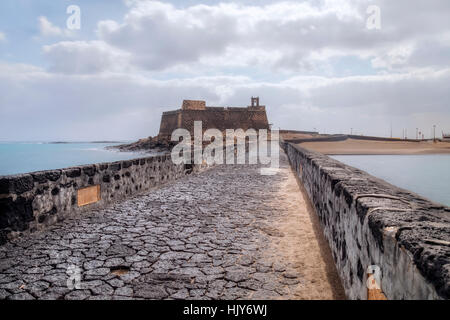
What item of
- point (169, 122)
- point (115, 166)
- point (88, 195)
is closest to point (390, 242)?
point (88, 195)

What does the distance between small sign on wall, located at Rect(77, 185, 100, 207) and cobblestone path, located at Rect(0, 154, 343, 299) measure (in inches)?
8.2

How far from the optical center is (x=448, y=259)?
1.21m

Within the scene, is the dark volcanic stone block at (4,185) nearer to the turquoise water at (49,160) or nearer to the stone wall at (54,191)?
the stone wall at (54,191)

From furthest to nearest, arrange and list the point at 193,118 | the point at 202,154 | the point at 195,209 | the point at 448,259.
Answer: the point at 193,118 → the point at 202,154 → the point at 195,209 → the point at 448,259

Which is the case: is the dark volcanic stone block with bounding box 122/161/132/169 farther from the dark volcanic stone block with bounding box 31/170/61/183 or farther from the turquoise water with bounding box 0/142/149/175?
the turquoise water with bounding box 0/142/149/175

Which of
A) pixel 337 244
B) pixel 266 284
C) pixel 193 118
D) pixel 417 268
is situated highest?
pixel 193 118

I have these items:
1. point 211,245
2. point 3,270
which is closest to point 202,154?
point 211,245

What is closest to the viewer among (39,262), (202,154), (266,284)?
(266,284)

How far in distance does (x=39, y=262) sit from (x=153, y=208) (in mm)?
2366

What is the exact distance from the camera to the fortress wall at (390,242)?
1219 millimetres

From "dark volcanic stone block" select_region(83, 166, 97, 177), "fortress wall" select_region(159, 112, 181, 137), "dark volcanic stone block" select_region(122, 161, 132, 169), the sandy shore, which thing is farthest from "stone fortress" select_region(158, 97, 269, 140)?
"dark volcanic stone block" select_region(83, 166, 97, 177)

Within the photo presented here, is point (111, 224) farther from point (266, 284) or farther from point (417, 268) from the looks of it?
point (417, 268)

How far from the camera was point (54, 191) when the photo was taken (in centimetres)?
428

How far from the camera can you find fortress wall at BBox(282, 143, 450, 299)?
1219 millimetres
